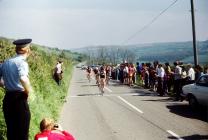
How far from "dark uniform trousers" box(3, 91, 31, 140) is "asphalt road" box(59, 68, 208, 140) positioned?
5.50 m

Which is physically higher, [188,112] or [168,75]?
[168,75]

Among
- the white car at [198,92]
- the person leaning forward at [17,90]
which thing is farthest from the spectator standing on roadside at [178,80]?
the person leaning forward at [17,90]

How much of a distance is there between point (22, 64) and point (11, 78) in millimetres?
308

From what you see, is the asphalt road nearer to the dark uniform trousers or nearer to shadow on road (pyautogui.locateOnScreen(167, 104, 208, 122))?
shadow on road (pyautogui.locateOnScreen(167, 104, 208, 122))

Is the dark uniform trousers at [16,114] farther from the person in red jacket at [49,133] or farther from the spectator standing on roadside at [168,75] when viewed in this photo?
the spectator standing on roadside at [168,75]

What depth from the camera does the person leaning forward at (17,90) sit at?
585 centimetres

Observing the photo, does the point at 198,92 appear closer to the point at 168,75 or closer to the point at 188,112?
the point at 188,112

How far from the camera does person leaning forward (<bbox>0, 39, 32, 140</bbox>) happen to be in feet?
19.2

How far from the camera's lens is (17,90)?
19.5 ft

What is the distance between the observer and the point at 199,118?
1461 centimetres

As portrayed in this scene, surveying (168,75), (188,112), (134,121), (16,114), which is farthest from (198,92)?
(16,114)

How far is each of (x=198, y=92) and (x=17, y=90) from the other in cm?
1153

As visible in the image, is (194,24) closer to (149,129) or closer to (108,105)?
(108,105)

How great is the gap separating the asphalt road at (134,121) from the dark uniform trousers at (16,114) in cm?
550
